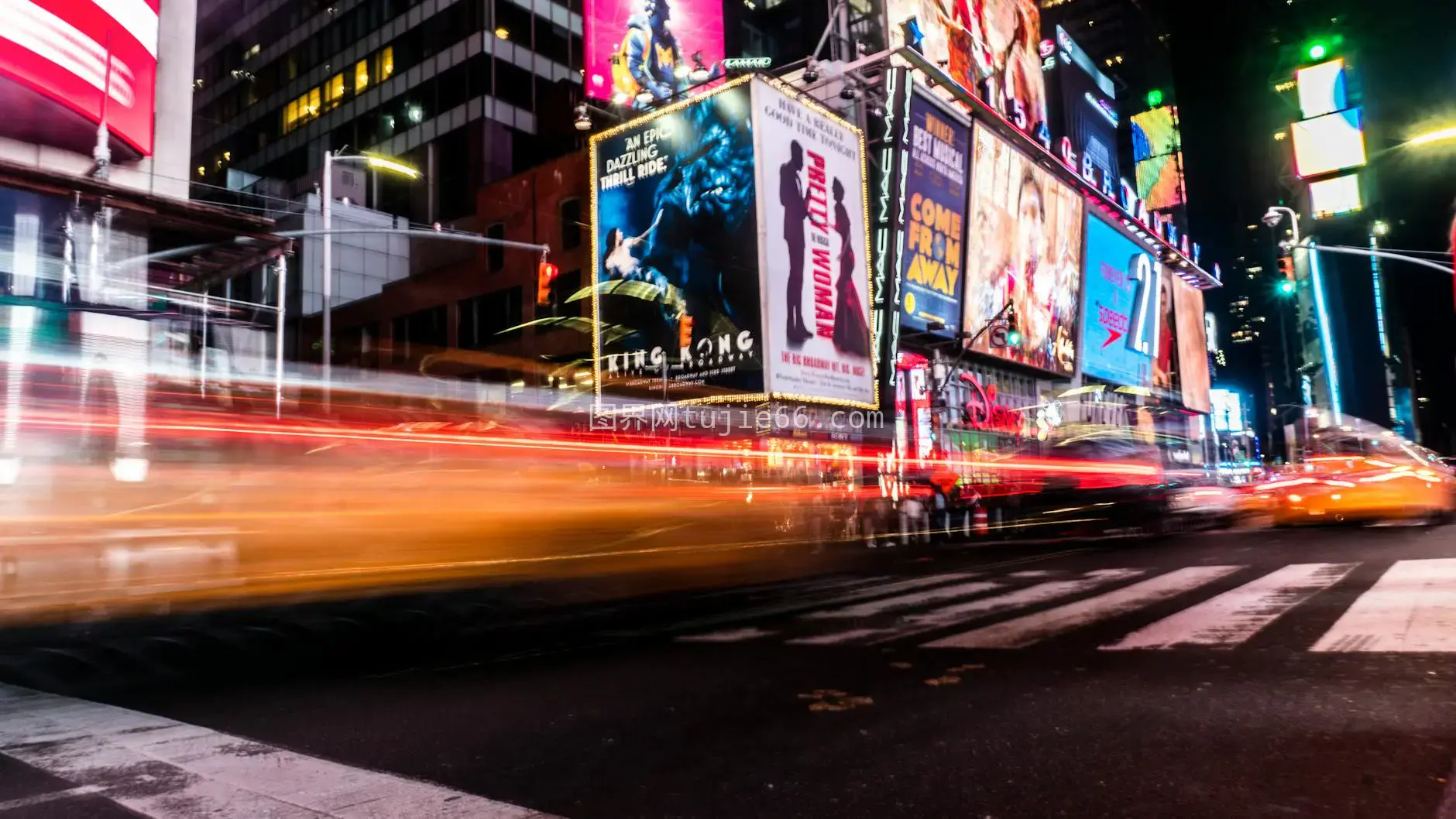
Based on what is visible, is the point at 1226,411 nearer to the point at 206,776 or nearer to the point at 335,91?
the point at 335,91

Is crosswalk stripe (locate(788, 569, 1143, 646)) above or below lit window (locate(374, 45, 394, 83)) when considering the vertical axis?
below

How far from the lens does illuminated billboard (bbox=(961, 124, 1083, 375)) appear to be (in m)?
35.9

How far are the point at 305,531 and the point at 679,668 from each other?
215 inches

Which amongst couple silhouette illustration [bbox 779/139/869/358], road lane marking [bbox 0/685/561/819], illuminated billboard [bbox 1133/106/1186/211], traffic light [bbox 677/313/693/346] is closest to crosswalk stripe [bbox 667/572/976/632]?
road lane marking [bbox 0/685/561/819]

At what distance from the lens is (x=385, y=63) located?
5075 cm

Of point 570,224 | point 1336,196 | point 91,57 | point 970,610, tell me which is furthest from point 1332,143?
point 91,57

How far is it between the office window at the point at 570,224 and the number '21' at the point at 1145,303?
31.7 meters

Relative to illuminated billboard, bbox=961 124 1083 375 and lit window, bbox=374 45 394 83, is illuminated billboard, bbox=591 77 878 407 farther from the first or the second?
lit window, bbox=374 45 394 83

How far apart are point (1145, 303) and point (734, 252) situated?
114 feet

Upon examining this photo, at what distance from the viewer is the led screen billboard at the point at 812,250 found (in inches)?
1074

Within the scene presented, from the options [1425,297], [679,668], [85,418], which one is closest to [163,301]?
[85,418]

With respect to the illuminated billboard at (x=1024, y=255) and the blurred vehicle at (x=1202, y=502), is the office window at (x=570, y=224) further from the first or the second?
the blurred vehicle at (x=1202, y=502)

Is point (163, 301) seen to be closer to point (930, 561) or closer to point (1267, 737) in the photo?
point (930, 561)

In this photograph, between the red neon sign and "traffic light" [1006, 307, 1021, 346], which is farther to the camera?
the red neon sign
